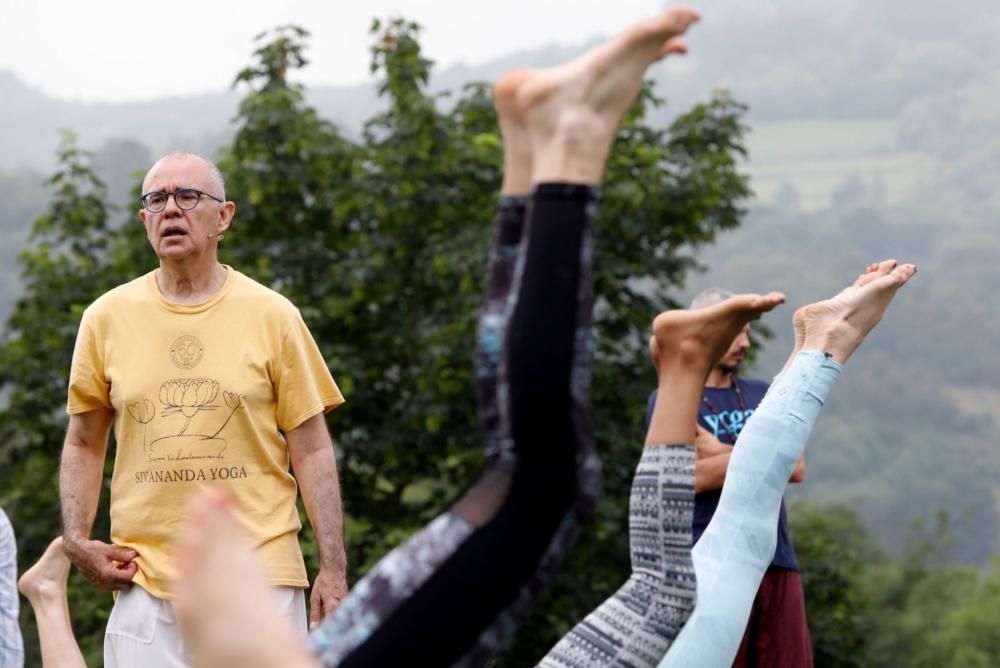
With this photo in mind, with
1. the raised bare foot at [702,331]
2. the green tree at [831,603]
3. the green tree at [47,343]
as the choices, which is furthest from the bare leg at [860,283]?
the green tree at [47,343]

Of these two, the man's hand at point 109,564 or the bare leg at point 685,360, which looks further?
the man's hand at point 109,564

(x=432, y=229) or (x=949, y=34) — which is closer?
(x=432, y=229)

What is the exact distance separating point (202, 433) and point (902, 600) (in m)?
34.7

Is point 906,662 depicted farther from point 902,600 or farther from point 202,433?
point 202,433

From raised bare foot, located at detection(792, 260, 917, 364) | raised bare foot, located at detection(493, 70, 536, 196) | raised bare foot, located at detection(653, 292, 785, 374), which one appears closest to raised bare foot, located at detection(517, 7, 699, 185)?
raised bare foot, located at detection(493, 70, 536, 196)

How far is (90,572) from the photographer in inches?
171

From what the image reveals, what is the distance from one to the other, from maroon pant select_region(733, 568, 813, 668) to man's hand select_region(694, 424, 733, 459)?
1.38 ft

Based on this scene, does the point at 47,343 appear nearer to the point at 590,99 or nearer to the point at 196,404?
the point at 196,404

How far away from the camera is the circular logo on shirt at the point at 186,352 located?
433 cm

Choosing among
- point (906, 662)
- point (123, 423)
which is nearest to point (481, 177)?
point (123, 423)

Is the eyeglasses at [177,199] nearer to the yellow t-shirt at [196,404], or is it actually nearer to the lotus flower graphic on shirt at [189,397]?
the yellow t-shirt at [196,404]

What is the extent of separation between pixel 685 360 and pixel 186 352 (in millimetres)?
1638

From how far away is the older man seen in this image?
4293 millimetres

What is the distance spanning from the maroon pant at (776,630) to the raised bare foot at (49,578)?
2169mm
